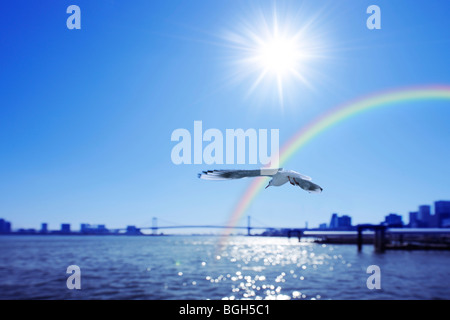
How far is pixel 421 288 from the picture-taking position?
90.5ft

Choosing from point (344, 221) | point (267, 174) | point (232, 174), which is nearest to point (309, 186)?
point (267, 174)

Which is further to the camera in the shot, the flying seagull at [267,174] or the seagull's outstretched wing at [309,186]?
the seagull's outstretched wing at [309,186]

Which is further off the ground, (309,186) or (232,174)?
(232,174)

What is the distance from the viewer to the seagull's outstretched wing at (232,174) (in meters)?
4.16

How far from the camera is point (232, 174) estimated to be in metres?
4.32

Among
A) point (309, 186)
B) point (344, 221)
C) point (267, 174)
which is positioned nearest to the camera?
point (267, 174)

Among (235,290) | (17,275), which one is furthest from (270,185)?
(17,275)

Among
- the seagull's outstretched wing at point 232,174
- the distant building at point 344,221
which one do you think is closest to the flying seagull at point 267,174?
the seagull's outstretched wing at point 232,174

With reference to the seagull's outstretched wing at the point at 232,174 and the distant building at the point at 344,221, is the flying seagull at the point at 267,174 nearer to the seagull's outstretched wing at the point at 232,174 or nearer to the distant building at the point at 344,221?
the seagull's outstretched wing at the point at 232,174

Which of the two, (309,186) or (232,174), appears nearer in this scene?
(232,174)

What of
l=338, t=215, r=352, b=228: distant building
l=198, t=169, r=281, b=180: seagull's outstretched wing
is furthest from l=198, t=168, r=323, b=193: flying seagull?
l=338, t=215, r=352, b=228: distant building

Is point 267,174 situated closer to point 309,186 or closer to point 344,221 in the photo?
point 309,186

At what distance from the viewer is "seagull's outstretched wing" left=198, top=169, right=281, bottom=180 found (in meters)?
4.16
